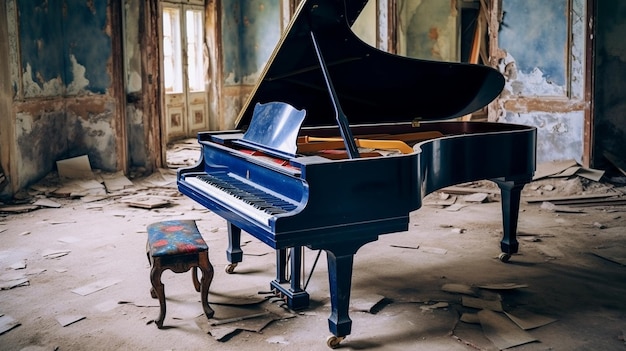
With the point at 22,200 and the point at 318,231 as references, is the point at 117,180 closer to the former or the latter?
the point at 22,200

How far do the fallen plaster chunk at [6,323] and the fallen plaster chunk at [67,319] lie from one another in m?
0.22

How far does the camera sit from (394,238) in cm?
566

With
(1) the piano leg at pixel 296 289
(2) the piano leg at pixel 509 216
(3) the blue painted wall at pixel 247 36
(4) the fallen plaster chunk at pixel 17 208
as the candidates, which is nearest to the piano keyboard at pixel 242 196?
(1) the piano leg at pixel 296 289

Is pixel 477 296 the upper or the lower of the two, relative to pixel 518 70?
lower

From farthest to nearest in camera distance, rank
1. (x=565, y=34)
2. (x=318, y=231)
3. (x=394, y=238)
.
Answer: (x=565, y=34) < (x=394, y=238) < (x=318, y=231)

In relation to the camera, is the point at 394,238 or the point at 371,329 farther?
the point at 394,238

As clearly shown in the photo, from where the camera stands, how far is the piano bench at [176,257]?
3596 millimetres

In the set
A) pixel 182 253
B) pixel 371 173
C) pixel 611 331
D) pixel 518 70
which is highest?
pixel 518 70

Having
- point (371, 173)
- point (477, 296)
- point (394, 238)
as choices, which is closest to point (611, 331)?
point (477, 296)

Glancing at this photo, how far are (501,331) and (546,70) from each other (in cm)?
514

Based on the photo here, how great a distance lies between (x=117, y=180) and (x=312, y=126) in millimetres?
4083

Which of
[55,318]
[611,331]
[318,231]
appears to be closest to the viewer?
[318,231]

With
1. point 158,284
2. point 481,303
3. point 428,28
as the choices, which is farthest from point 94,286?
point 428,28

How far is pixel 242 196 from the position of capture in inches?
144
